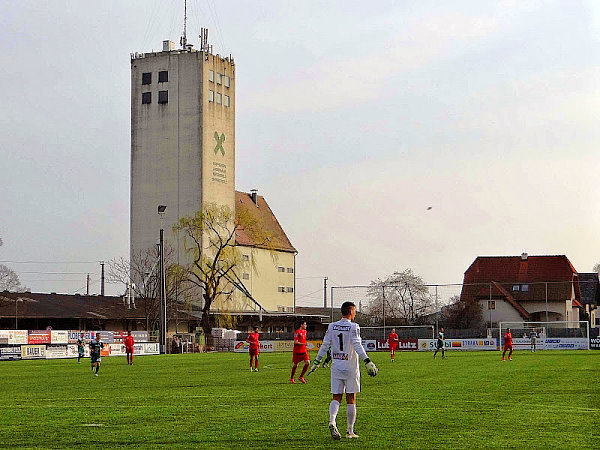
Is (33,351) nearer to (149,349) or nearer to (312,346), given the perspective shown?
(149,349)

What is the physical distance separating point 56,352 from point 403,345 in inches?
1021

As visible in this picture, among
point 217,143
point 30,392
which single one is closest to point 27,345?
point 30,392

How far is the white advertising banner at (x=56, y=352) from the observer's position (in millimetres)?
60809

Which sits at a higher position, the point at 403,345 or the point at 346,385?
the point at 346,385

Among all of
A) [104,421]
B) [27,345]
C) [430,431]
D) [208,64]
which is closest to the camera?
[430,431]

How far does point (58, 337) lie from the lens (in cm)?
6341

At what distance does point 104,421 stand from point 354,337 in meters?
5.44

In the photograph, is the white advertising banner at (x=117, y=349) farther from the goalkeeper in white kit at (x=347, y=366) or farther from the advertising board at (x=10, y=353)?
the goalkeeper in white kit at (x=347, y=366)

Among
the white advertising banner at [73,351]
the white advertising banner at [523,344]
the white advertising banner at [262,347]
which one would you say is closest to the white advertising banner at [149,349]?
the white advertising banner at [73,351]

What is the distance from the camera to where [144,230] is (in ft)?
331

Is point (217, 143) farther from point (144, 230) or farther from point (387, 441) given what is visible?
point (387, 441)

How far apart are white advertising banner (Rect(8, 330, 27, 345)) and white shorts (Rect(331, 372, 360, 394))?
4961cm

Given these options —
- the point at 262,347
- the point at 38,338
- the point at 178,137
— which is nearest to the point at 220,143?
the point at 178,137

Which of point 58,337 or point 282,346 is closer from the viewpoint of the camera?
point 58,337
